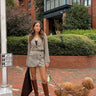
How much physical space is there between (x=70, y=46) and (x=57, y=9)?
11.4 meters

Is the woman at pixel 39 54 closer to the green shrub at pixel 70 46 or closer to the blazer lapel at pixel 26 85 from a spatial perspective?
the blazer lapel at pixel 26 85

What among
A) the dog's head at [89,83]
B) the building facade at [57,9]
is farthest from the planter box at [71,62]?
the building facade at [57,9]

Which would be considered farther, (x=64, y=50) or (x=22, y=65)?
(x=22, y=65)

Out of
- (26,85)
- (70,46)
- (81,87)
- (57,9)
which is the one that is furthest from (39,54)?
(57,9)

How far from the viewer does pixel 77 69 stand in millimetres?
8438

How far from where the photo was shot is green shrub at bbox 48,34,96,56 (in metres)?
8.54

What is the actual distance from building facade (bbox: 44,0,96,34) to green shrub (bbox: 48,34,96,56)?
29.0 ft

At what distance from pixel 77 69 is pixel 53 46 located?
1838 mm

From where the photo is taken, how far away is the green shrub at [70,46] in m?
8.54

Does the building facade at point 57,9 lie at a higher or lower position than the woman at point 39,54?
higher

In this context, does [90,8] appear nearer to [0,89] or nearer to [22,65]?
[22,65]

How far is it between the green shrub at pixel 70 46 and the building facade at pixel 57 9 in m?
8.85

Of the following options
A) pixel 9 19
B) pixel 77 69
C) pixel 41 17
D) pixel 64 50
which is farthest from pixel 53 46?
pixel 41 17

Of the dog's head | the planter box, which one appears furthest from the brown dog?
the planter box
